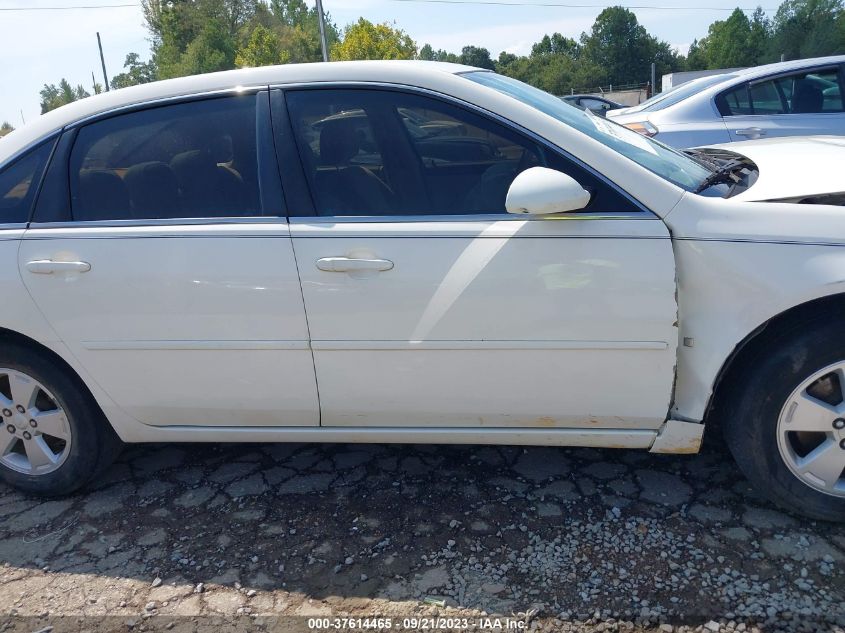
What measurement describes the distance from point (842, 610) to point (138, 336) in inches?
102

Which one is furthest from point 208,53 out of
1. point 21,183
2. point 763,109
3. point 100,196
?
point 100,196

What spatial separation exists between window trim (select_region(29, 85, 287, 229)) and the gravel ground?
1196mm

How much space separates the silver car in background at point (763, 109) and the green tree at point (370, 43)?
30.9 metres

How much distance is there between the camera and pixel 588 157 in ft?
7.80

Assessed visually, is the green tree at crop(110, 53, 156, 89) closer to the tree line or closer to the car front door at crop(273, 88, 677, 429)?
the tree line

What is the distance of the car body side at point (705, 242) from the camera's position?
218cm

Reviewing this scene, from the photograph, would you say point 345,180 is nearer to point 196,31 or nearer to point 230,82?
point 230,82

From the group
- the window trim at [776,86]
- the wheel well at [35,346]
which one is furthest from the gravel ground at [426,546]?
the window trim at [776,86]

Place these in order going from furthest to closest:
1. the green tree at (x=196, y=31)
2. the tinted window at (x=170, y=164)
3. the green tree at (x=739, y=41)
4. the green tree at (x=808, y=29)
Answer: the green tree at (x=739, y=41), the green tree at (x=808, y=29), the green tree at (x=196, y=31), the tinted window at (x=170, y=164)

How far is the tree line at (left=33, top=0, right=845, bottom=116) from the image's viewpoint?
41.8 metres

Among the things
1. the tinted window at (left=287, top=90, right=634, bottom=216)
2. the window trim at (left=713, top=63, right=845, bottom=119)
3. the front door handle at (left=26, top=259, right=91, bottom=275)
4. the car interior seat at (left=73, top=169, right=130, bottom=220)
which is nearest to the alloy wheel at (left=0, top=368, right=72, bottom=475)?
the front door handle at (left=26, top=259, right=91, bottom=275)

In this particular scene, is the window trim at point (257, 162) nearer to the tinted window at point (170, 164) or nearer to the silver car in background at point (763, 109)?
the tinted window at point (170, 164)

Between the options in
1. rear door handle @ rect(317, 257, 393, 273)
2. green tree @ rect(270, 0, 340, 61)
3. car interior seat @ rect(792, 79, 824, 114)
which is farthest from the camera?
green tree @ rect(270, 0, 340, 61)

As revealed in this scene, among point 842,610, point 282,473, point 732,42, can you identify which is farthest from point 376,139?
point 732,42
